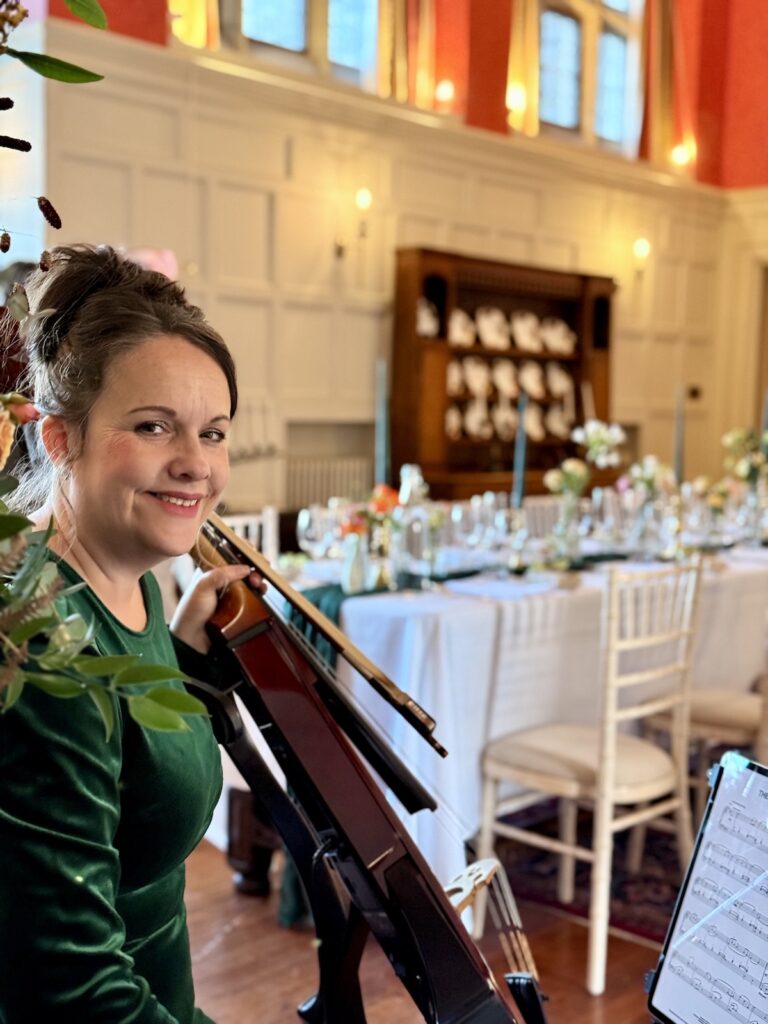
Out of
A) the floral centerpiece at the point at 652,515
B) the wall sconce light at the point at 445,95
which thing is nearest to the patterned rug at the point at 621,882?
the floral centerpiece at the point at 652,515

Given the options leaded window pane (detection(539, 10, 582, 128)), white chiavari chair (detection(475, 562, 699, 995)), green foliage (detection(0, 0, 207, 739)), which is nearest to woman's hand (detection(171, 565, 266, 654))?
green foliage (detection(0, 0, 207, 739))

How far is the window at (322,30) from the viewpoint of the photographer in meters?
7.02

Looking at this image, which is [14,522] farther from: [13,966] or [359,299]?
[359,299]

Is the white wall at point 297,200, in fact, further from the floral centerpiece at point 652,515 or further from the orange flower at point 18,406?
the orange flower at point 18,406

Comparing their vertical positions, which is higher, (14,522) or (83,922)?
(14,522)

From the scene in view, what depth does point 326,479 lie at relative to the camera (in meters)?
7.45

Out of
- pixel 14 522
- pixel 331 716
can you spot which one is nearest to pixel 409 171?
pixel 331 716

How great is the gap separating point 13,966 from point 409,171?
7.19 meters

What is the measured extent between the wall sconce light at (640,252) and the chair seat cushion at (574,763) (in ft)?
22.2

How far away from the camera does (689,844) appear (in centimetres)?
329

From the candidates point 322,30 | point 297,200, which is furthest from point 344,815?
point 322,30

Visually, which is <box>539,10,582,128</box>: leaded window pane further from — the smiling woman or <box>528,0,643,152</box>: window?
the smiling woman

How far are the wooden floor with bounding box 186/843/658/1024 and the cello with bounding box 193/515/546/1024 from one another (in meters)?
1.26

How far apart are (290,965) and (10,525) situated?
8.62 ft
